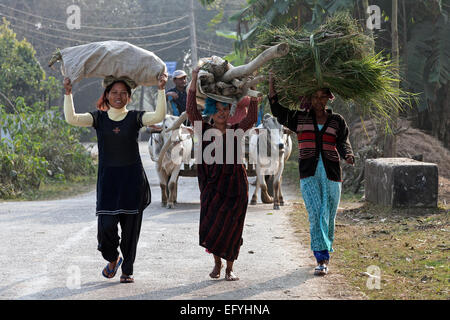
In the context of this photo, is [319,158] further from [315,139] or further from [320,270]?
[320,270]

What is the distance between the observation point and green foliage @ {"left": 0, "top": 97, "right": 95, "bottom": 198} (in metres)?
15.8

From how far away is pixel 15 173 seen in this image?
1563cm

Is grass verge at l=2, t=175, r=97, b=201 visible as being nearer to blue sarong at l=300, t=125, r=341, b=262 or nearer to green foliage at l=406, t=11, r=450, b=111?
green foliage at l=406, t=11, r=450, b=111

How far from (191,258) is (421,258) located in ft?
7.85

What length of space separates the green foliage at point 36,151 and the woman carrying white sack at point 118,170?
9872mm

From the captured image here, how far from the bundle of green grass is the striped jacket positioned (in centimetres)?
21

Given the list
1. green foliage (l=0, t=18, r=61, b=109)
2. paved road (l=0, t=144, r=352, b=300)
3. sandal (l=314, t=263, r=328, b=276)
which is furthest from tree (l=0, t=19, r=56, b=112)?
sandal (l=314, t=263, r=328, b=276)

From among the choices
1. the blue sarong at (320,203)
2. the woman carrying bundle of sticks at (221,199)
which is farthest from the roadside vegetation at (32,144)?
the blue sarong at (320,203)

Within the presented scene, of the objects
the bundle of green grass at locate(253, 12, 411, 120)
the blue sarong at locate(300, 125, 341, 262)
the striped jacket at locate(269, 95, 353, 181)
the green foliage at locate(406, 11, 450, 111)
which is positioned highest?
the green foliage at locate(406, 11, 450, 111)

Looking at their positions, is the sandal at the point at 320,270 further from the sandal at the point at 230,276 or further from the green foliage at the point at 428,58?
the green foliage at the point at 428,58

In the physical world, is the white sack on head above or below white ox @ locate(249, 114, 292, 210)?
above

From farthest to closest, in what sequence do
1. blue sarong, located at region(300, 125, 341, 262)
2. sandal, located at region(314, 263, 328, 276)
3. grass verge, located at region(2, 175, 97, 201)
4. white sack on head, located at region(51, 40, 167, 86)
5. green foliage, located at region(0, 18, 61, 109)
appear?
green foliage, located at region(0, 18, 61, 109) → grass verge, located at region(2, 175, 97, 201) → blue sarong, located at region(300, 125, 341, 262) → sandal, located at region(314, 263, 328, 276) → white sack on head, located at region(51, 40, 167, 86)

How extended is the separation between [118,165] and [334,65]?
84.0 inches
